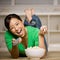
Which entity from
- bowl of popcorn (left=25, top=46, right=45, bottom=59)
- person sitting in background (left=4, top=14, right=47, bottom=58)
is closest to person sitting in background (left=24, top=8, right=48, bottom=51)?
person sitting in background (left=4, top=14, right=47, bottom=58)

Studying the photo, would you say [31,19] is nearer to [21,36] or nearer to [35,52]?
[21,36]

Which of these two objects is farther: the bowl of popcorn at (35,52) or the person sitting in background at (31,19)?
the person sitting in background at (31,19)

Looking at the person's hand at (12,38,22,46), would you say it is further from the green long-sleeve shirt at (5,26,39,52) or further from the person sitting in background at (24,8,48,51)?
the person sitting in background at (24,8,48,51)

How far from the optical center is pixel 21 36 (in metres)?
1.41

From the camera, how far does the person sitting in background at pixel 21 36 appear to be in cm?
139

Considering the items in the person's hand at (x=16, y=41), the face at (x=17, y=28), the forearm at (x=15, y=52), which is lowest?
the forearm at (x=15, y=52)

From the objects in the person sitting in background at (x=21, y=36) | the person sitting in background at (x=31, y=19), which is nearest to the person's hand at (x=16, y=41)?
the person sitting in background at (x=21, y=36)

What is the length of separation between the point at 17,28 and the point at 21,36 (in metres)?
0.06

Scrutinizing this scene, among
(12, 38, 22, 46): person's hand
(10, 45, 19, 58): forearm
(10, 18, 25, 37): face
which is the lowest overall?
(10, 45, 19, 58): forearm

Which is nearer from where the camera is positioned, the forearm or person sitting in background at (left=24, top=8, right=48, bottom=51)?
the forearm

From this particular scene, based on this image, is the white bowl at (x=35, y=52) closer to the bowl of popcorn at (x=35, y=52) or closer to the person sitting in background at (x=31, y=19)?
the bowl of popcorn at (x=35, y=52)

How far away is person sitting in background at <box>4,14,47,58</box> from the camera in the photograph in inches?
54.7

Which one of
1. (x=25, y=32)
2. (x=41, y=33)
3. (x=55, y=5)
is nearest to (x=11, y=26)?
(x=25, y=32)

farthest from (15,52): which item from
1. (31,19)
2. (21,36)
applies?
(31,19)
